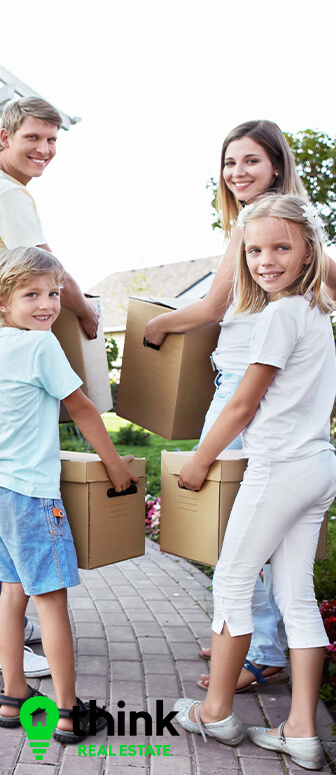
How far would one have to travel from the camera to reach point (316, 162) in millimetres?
6887

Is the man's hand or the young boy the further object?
the man's hand

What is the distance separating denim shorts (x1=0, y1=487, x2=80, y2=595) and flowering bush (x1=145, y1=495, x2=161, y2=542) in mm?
3264

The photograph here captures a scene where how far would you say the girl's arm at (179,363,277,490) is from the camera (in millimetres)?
1983

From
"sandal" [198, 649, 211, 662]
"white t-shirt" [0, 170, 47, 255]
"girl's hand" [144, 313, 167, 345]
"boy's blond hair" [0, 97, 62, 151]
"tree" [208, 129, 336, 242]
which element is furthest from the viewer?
"tree" [208, 129, 336, 242]

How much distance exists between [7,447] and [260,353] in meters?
0.81

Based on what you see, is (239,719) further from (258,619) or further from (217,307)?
(217,307)

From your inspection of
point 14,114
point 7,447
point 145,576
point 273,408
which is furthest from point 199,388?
point 145,576

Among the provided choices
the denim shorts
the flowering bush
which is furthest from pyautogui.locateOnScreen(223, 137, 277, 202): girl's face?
the flowering bush

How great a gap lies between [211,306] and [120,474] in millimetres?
660

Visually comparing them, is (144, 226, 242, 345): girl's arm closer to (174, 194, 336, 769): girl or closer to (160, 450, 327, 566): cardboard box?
(174, 194, 336, 769): girl

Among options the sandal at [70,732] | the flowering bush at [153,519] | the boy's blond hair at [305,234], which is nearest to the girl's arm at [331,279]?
the boy's blond hair at [305,234]

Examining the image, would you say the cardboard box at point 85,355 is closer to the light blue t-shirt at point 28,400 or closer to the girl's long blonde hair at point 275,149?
the light blue t-shirt at point 28,400

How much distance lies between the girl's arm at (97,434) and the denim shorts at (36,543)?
0.23 meters

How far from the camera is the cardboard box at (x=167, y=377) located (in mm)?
2586
